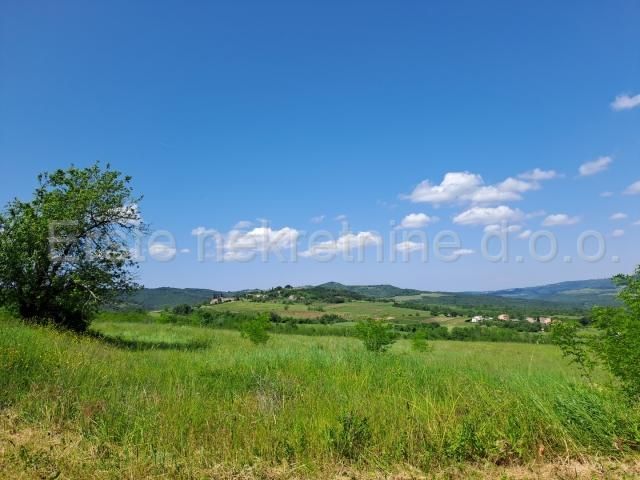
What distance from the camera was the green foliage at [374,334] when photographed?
22.4m

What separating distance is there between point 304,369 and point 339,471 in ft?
15.2

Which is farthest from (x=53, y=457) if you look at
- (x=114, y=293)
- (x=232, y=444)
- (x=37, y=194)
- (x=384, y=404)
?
(x=37, y=194)

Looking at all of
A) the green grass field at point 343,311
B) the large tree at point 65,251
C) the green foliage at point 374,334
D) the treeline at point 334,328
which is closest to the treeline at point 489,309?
the treeline at point 334,328

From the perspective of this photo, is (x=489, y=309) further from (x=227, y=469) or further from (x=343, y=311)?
(x=227, y=469)

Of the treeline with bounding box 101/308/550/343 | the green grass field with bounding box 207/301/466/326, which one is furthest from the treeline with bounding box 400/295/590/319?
the green grass field with bounding box 207/301/466/326

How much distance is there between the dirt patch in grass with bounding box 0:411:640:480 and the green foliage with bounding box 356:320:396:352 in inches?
673

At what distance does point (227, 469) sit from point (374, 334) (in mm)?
18542

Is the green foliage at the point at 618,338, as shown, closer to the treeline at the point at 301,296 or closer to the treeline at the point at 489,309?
the treeline at the point at 489,309

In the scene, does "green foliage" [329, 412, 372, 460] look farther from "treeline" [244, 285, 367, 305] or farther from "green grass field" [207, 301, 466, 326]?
"treeline" [244, 285, 367, 305]

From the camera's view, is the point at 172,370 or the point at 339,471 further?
the point at 172,370

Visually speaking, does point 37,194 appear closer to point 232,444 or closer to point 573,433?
point 232,444

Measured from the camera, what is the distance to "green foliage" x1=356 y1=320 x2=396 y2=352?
2240cm

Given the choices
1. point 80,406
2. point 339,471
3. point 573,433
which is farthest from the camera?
point 80,406

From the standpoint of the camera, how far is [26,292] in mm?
20359
